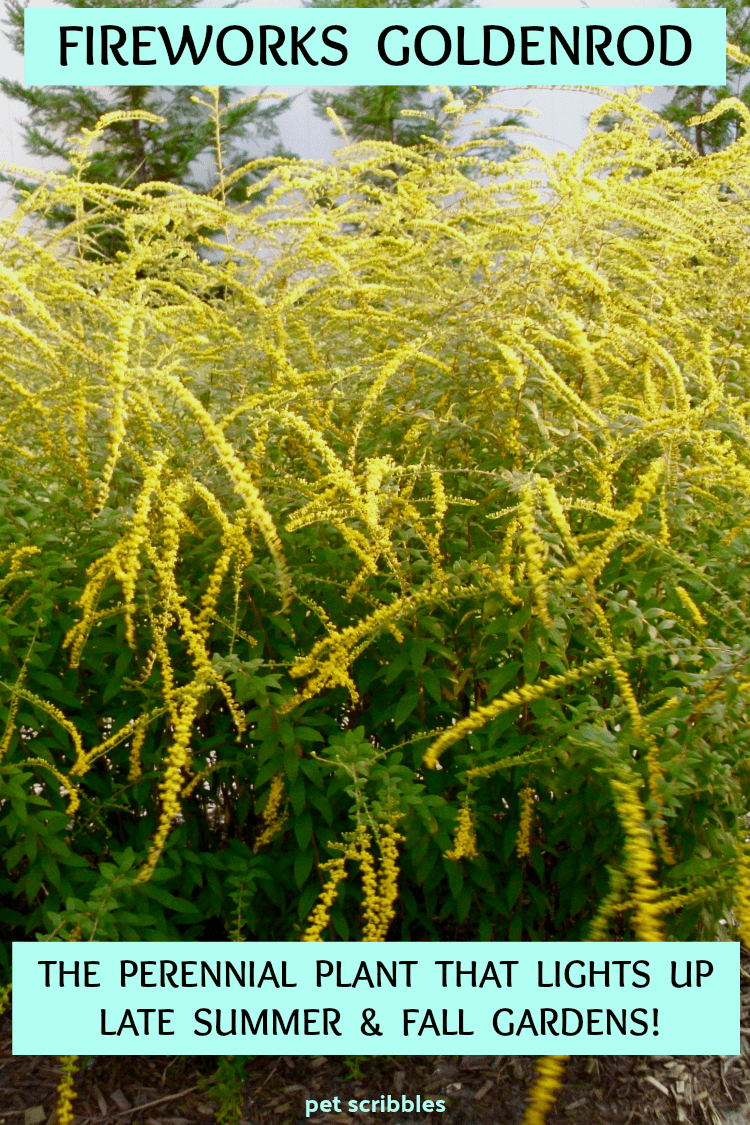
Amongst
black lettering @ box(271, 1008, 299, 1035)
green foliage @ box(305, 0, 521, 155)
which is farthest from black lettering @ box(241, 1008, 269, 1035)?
green foliage @ box(305, 0, 521, 155)

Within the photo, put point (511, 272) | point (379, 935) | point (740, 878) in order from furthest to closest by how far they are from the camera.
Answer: point (511, 272)
point (379, 935)
point (740, 878)

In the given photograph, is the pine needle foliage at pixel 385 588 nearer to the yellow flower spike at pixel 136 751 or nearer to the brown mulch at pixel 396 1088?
the yellow flower spike at pixel 136 751

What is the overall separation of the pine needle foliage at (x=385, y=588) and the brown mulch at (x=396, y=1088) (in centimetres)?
34

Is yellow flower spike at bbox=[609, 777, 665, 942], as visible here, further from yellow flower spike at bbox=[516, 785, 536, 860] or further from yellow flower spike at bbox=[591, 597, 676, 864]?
yellow flower spike at bbox=[516, 785, 536, 860]

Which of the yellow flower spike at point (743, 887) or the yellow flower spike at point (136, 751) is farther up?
the yellow flower spike at point (136, 751)

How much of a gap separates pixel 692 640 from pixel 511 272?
0.92 m

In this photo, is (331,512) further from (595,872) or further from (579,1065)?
(579,1065)

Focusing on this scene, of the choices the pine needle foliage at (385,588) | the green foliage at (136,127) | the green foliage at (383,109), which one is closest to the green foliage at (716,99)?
the green foliage at (383,109)

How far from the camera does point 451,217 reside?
261 cm

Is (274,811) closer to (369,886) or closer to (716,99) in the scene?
(369,886)

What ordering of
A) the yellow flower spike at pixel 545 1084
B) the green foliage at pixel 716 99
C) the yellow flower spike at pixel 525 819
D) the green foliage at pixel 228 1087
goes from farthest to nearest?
the green foliage at pixel 716 99
the green foliage at pixel 228 1087
the yellow flower spike at pixel 525 819
the yellow flower spike at pixel 545 1084

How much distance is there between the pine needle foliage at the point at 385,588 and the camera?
1894 mm

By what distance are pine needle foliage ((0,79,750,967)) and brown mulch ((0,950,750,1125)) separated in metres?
0.34

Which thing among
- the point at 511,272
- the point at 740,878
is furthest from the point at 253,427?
the point at 740,878
